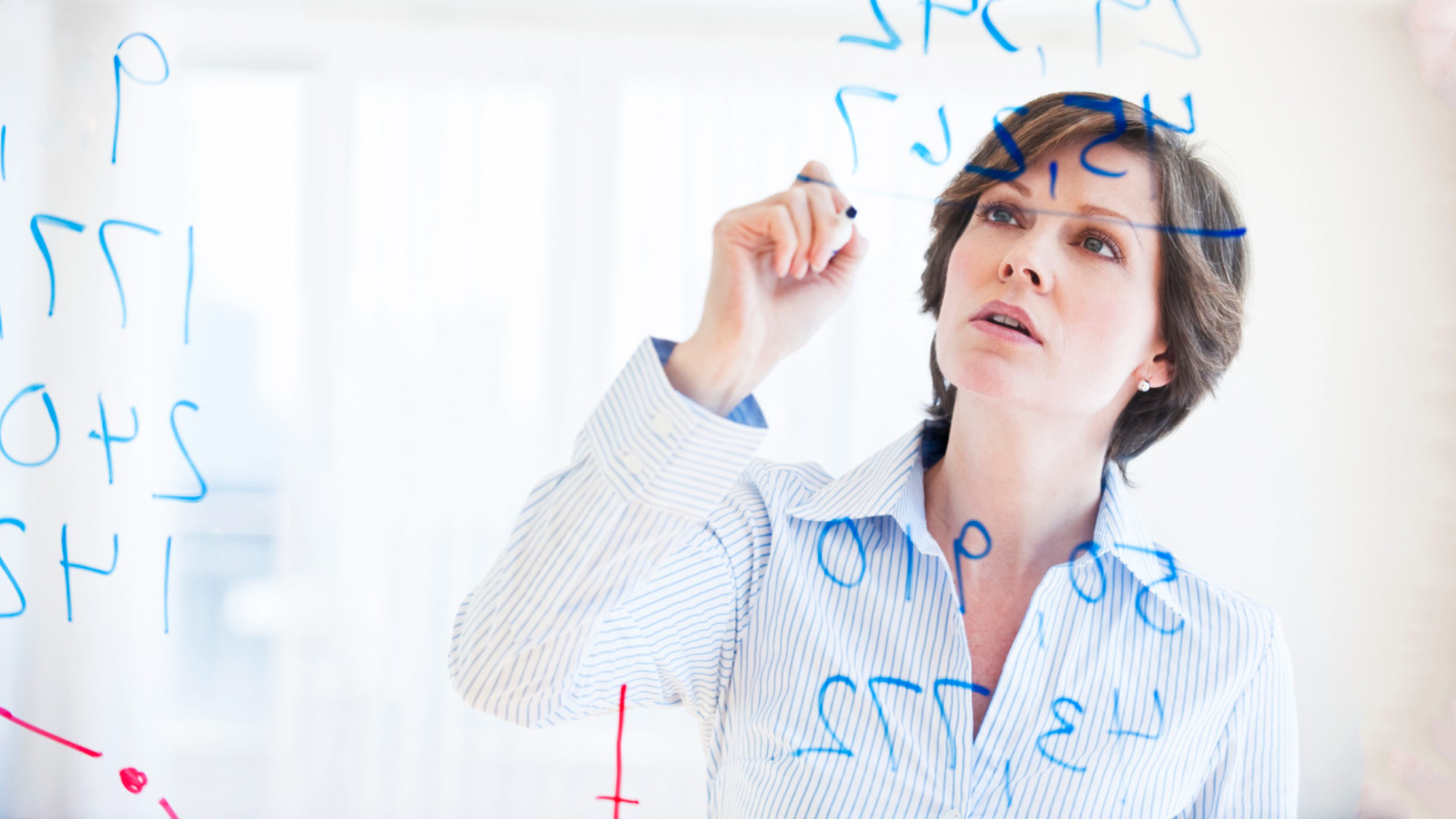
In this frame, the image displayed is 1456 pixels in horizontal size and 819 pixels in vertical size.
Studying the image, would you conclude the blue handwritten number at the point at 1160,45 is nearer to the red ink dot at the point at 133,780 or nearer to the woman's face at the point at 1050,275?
the woman's face at the point at 1050,275

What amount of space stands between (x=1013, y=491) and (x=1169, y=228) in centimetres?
17

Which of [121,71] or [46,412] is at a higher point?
[121,71]

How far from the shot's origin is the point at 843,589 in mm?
537

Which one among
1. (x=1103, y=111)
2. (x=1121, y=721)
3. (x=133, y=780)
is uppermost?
(x=1103, y=111)

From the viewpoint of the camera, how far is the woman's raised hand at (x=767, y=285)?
0.40 metres

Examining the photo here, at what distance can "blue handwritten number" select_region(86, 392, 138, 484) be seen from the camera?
0.62m

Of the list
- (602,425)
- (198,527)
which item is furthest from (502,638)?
(198,527)

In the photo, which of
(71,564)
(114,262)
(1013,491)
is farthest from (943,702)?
(114,262)

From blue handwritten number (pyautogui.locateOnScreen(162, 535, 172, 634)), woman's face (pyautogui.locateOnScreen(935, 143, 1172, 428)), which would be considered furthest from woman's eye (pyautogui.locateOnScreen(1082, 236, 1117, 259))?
blue handwritten number (pyautogui.locateOnScreen(162, 535, 172, 634))

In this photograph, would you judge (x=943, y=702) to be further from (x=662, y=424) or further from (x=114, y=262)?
(x=114, y=262)

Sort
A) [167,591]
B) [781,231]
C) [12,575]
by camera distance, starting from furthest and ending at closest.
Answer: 1. [167,591]
2. [12,575]
3. [781,231]

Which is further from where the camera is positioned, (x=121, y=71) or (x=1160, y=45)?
(x=121, y=71)

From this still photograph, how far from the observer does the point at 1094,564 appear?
0.55 m

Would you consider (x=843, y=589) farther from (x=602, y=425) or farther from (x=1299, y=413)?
(x=1299, y=413)
